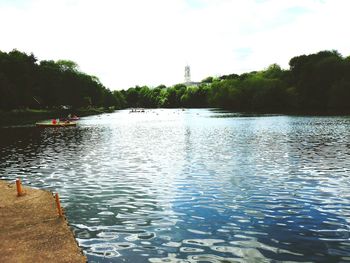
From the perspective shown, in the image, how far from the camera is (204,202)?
1845 centimetres

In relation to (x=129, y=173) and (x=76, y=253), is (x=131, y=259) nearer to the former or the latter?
(x=76, y=253)

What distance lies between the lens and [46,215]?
52.9ft

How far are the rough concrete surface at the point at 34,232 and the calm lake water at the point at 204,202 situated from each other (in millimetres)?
694

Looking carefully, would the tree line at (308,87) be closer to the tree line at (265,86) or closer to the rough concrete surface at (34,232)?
the tree line at (265,86)

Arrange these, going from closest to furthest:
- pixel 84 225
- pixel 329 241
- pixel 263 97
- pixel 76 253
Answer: pixel 76 253
pixel 329 241
pixel 84 225
pixel 263 97

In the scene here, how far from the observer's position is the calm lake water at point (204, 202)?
41.2ft

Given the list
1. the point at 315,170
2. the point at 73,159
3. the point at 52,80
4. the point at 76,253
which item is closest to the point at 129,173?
the point at 73,159

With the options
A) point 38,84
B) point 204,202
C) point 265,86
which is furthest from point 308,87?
point 204,202

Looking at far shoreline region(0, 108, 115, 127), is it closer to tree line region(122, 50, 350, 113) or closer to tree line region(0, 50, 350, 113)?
tree line region(0, 50, 350, 113)

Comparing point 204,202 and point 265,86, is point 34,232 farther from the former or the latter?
point 265,86

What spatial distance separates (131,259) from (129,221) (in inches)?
154

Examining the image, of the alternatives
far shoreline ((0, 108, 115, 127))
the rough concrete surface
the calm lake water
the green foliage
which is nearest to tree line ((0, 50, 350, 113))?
the green foliage

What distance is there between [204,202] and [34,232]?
825cm

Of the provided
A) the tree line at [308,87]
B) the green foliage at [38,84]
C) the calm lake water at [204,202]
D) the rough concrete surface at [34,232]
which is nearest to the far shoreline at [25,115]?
the green foliage at [38,84]
